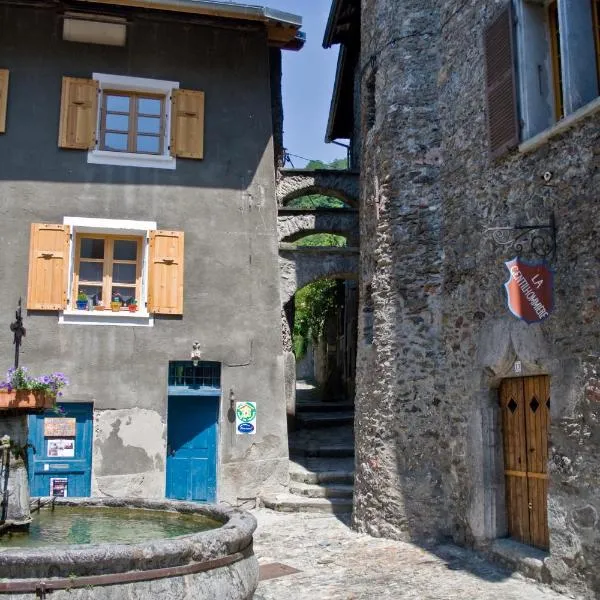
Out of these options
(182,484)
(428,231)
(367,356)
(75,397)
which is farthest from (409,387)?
(75,397)

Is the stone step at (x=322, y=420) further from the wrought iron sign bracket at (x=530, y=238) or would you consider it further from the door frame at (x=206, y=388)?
the wrought iron sign bracket at (x=530, y=238)

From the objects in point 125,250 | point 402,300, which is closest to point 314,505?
Result: point 402,300

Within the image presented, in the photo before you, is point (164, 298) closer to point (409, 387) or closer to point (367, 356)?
point (367, 356)

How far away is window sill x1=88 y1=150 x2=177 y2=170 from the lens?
36.6 feet

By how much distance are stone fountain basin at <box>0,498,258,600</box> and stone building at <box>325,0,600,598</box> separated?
118 inches

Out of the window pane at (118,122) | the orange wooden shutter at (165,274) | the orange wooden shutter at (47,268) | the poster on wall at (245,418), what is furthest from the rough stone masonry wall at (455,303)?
the orange wooden shutter at (47,268)

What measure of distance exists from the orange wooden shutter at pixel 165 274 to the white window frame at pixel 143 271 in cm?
11

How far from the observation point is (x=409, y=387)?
28.5ft

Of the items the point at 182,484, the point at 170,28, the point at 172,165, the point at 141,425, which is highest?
the point at 170,28

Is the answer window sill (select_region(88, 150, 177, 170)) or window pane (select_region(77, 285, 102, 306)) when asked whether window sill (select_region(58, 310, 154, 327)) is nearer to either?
window pane (select_region(77, 285, 102, 306))

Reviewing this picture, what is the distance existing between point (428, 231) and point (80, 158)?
17.9ft

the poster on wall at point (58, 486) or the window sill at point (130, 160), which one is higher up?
the window sill at point (130, 160)

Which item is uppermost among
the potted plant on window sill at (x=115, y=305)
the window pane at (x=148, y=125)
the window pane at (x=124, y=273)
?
the window pane at (x=148, y=125)

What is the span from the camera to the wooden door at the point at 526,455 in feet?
22.9
